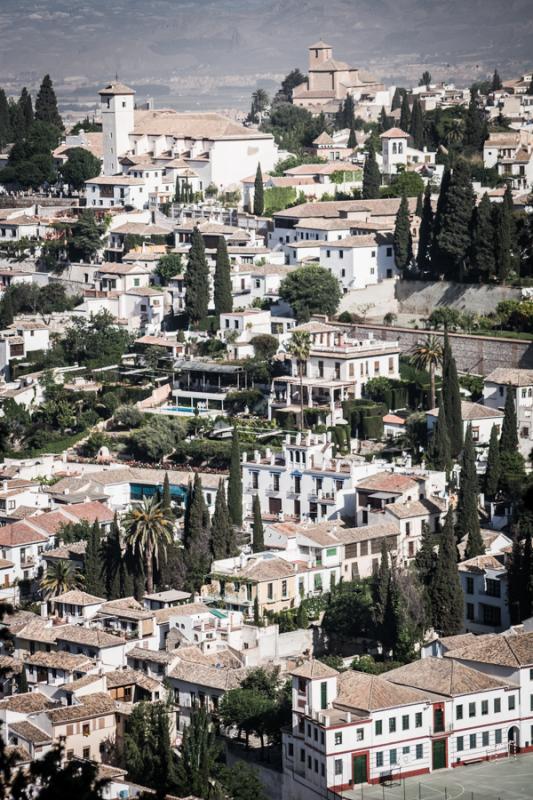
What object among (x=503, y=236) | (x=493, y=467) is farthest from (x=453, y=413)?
(x=503, y=236)

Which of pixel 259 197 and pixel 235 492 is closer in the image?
pixel 235 492

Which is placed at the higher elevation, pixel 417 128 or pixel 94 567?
pixel 417 128

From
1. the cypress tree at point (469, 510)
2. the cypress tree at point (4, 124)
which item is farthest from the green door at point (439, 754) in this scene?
the cypress tree at point (4, 124)

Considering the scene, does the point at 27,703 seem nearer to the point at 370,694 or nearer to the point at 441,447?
the point at 370,694

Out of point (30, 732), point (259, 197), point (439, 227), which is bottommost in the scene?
point (30, 732)

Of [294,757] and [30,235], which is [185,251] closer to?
[30,235]

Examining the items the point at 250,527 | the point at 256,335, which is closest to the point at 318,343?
the point at 256,335

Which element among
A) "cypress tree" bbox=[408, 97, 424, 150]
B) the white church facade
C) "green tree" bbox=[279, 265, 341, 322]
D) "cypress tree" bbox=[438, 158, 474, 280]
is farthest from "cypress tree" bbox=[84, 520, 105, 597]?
"cypress tree" bbox=[408, 97, 424, 150]

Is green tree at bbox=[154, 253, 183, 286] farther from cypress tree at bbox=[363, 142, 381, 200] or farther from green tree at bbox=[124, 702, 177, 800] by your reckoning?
green tree at bbox=[124, 702, 177, 800]
